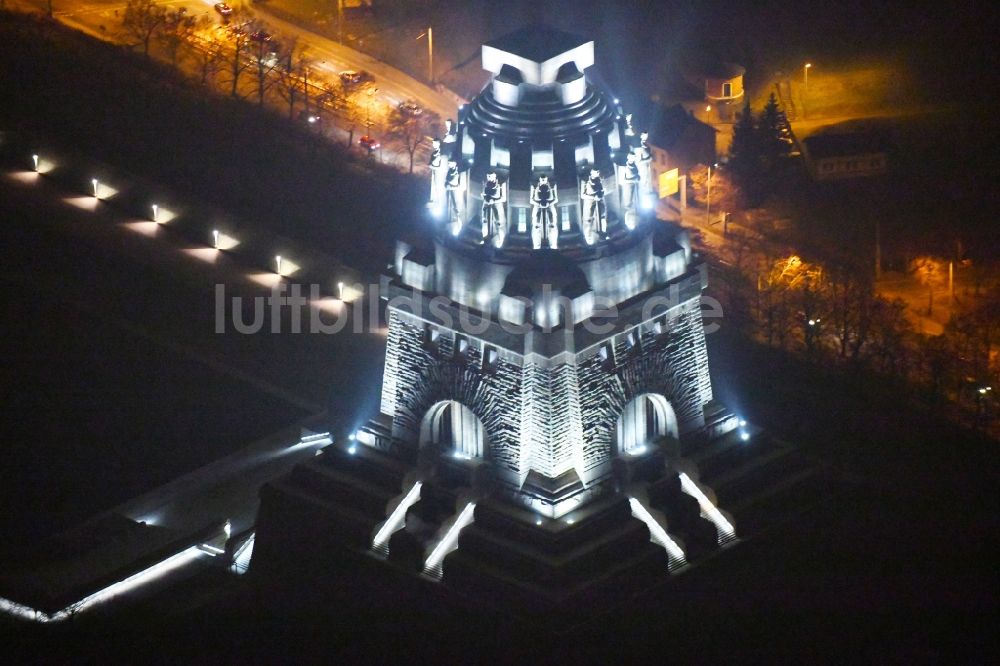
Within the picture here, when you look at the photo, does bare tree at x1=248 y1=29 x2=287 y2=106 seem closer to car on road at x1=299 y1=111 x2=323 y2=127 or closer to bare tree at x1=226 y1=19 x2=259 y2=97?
bare tree at x1=226 y1=19 x2=259 y2=97

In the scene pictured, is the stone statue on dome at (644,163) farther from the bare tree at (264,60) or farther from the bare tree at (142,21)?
the bare tree at (142,21)

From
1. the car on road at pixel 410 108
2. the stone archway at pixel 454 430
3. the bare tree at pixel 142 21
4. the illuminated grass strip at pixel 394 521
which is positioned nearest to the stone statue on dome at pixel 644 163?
the stone archway at pixel 454 430

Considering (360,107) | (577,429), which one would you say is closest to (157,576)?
(577,429)

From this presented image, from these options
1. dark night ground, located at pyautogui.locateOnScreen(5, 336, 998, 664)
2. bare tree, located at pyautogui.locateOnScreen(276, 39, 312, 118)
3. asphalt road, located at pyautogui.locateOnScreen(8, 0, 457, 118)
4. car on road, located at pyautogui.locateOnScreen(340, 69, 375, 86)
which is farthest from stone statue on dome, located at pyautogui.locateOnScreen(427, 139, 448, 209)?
car on road, located at pyautogui.locateOnScreen(340, 69, 375, 86)

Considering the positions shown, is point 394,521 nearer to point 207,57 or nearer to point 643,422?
point 643,422

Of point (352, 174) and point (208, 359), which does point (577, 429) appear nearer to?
point (208, 359)

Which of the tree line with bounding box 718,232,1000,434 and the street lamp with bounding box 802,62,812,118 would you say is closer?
the tree line with bounding box 718,232,1000,434
